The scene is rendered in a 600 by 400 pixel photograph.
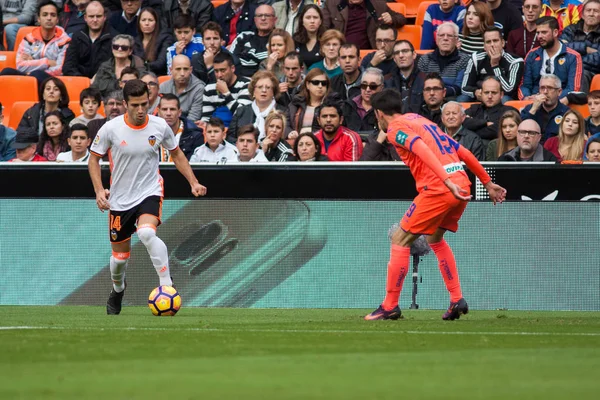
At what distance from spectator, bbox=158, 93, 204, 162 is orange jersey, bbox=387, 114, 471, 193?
512 centimetres

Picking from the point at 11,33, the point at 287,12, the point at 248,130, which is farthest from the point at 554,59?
the point at 11,33

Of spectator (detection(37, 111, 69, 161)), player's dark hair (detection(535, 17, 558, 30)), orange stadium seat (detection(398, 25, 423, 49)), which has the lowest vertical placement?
spectator (detection(37, 111, 69, 161))

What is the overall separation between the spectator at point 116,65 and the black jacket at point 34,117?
80 cm

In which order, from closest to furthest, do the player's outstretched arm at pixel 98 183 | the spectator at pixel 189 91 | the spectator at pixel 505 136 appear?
1. the player's outstretched arm at pixel 98 183
2. the spectator at pixel 505 136
3. the spectator at pixel 189 91

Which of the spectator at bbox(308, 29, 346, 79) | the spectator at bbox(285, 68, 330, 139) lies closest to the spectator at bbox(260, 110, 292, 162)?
the spectator at bbox(285, 68, 330, 139)

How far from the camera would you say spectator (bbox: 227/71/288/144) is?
15.1m

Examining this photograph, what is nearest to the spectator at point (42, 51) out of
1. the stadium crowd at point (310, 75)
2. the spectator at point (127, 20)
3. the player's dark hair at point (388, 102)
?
the stadium crowd at point (310, 75)

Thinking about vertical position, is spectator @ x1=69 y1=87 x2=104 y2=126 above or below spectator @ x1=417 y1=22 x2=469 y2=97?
below

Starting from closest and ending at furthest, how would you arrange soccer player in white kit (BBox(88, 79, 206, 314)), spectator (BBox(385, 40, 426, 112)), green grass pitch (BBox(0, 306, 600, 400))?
green grass pitch (BBox(0, 306, 600, 400)) → soccer player in white kit (BBox(88, 79, 206, 314)) → spectator (BBox(385, 40, 426, 112))

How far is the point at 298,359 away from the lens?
6777mm

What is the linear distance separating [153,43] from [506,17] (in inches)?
210

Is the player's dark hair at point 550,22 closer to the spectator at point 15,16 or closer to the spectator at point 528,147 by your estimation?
the spectator at point 528,147

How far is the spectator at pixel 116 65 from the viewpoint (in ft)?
53.4

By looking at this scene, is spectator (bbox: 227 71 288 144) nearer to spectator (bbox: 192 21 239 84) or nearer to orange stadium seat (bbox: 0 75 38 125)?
spectator (bbox: 192 21 239 84)
